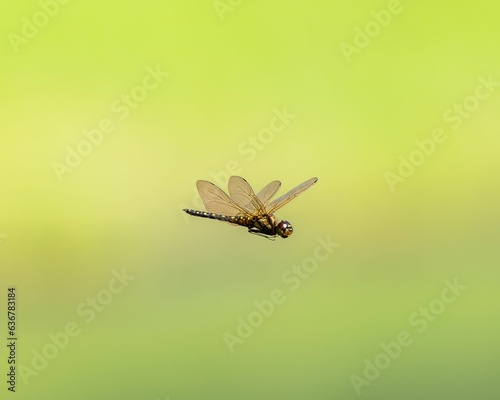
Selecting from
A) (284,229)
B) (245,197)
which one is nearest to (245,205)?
(245,197)

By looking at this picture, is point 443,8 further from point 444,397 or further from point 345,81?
point 444,397

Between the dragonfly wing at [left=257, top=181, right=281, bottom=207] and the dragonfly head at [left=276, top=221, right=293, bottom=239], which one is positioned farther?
the dragonfly wing at [left=257, top=181, right=281, bottom=207]

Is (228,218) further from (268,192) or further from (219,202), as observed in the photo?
(268,192)

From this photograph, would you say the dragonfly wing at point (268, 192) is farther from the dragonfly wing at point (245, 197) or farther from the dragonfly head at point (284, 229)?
the dragonfly head at point (284, 229)

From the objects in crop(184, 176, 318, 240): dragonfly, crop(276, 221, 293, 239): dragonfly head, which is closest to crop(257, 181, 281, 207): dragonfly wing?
crop(184, 176, 318, 240): dragonfly

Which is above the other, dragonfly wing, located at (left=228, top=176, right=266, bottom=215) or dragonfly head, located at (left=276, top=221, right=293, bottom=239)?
dragonfly wing, located at (left=228, top=176, right=266, bottom=215)

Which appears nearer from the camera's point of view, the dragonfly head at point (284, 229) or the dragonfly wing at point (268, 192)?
the dragonfly head at point (284, 229)

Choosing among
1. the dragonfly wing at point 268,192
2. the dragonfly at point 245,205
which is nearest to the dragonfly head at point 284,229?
the dragonfly at point 245,205

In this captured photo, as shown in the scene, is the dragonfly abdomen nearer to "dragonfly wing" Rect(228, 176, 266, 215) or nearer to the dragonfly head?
"dragonfly wing" Rect(228, 176, 266, 215)
